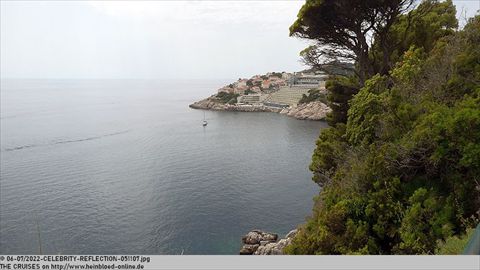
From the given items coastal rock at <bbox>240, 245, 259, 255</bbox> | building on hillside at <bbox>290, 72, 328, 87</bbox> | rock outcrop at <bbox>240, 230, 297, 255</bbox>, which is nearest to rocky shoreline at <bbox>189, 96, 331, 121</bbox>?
building on hillside at <bbox>290, 72, 328, 87</bbox>

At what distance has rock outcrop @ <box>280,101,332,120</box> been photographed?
51.9 meters

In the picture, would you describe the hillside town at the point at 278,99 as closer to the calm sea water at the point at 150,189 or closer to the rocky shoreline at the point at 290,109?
the rocky shoreline at the point at 290,109

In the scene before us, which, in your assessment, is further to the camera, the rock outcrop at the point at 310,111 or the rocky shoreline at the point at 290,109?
the rocky shoreline at the point at 290,109

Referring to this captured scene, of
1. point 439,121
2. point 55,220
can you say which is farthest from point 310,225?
point 55,220

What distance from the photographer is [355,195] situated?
6090mm

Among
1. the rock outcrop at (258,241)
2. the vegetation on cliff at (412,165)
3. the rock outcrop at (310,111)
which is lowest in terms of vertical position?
the rock outcrop at (258,241)

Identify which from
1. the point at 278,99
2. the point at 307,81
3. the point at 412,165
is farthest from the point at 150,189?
the point at 307,81

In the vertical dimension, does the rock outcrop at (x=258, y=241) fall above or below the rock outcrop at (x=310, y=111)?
below

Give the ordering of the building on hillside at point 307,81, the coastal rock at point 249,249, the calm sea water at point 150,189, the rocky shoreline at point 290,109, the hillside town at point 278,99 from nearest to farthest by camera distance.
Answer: the coastal rock at point 249,249 → the calm sea water at point 150,189 → the rocky shoreline at point 290,109 → the hillside town at point 278,99 → the building on hillside at point 307,81

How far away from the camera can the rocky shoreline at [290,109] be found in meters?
52.4

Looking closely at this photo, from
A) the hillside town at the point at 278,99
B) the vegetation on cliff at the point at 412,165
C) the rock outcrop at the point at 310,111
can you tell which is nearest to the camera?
the vegetation on cliff at the point at 412,165

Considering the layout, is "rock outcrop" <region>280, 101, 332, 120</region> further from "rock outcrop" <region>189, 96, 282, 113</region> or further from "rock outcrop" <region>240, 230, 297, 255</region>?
"rock outcrop" <region>240, 230, 297, 255</region>

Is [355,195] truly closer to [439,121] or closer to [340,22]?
[439,121]

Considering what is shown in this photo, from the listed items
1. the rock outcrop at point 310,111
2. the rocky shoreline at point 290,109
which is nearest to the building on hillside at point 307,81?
the rocky shoreline at point 290,109
